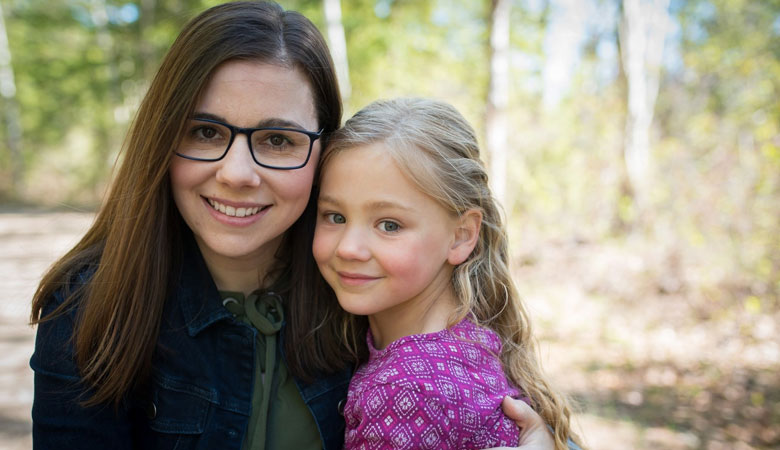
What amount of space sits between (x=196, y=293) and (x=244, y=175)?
18.3 inches

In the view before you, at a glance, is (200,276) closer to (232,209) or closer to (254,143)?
(232,209)

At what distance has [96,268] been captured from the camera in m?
1.82

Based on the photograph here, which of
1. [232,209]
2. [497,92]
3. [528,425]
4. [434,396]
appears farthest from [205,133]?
[497,92]

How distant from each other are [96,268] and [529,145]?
9.27 meters

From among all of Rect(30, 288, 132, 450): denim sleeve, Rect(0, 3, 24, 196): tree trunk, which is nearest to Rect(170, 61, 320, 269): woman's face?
Rect(30, 288, 132, 450): denim sleeve

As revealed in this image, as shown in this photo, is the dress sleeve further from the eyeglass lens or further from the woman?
the eyeglass lens

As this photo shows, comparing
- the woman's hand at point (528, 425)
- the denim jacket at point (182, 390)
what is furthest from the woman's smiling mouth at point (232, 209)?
the woman's hand at point (528, 425)

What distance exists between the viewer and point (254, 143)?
5.93 feet

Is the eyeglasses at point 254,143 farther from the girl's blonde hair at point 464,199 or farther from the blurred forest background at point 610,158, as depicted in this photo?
the blurred forest background at point 610,158

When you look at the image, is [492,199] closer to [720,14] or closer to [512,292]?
[512,292]

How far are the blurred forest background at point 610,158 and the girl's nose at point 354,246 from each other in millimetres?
1048

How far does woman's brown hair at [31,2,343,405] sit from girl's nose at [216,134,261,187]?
16 centimetres

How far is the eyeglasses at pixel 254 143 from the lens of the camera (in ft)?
5.80

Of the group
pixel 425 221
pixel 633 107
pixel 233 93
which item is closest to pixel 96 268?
pixel 233 93
